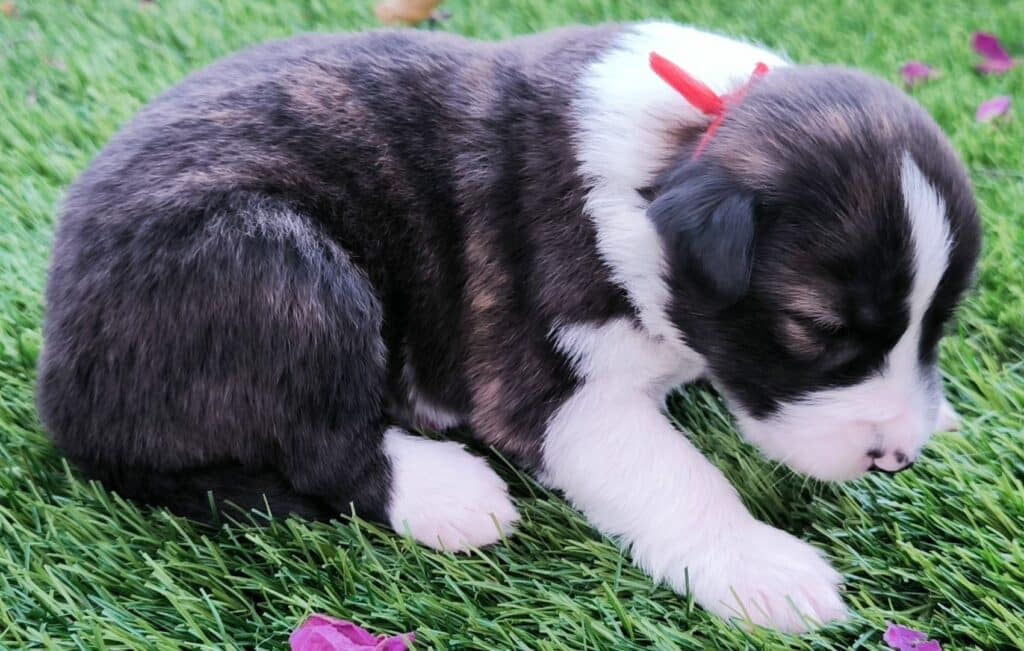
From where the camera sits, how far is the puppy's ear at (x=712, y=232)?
84.7 inches

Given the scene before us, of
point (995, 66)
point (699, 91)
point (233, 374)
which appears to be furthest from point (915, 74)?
point (233, 374)

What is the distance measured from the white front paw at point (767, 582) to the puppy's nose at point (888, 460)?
0.29m

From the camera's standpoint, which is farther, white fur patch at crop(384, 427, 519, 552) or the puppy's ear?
white fur patch at crop(384, 427, 519, 552)

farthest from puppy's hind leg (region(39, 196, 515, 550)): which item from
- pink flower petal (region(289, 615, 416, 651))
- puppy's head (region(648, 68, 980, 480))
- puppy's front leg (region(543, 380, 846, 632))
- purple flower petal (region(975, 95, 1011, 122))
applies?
purple flower petal (region(975, 95, 1011, 122))

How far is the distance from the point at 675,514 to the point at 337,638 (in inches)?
34.2

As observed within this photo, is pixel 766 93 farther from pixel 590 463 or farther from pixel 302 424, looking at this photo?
pixel 302 424

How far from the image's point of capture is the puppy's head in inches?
84.4

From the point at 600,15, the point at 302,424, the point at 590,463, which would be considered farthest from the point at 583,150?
the point at 600,15

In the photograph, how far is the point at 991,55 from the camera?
199 inches

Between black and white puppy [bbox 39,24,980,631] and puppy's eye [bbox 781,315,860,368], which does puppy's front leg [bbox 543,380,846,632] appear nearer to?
black and white puppy [bbox 39,24,980,631]

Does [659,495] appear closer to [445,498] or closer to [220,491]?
[445,498]

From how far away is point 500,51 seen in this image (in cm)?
292

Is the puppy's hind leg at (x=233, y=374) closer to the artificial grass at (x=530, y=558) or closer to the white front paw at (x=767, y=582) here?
the artificial grass at (x=530, y=558)

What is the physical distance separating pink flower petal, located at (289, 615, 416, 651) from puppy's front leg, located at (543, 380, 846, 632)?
2.03ft
